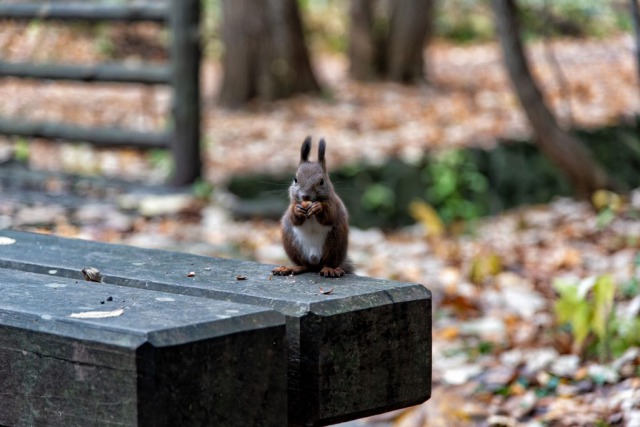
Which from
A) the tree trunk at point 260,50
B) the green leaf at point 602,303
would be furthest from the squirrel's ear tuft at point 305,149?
the tree trunk at point 260,50

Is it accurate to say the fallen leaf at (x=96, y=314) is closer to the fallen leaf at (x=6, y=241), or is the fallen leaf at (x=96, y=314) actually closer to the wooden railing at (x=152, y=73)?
the fallen leaf at (x=6, y=241)

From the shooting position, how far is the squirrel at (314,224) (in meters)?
2.97

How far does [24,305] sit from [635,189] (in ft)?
23.1

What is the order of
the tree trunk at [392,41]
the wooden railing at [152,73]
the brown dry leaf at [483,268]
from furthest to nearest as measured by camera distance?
the tree trunk at [392,41]
the wooden railing at [152,73]
the brown dry leaf at [483,268]

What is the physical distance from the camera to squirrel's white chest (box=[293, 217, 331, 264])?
2990 millimetres

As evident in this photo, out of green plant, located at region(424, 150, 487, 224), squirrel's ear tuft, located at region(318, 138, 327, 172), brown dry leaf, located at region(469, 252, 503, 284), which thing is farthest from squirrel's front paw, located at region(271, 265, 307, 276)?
green plant, located at region(424, 150, 487, 224)

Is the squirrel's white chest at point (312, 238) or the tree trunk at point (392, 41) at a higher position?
the tree trunk at point (392, 41)

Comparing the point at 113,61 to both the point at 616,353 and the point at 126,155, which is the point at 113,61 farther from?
the point at 616,353

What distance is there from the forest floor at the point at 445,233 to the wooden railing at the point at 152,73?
1.00ft

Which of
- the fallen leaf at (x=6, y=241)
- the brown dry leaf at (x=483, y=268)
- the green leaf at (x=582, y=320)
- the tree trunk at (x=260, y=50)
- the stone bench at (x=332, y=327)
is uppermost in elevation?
the tree trunk at (x=260, y=50)

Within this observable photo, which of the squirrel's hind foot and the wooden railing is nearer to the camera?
the squirrel's hind foot

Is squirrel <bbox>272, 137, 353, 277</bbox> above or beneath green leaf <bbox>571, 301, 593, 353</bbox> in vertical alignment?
above

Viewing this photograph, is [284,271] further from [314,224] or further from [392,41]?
[392,41]

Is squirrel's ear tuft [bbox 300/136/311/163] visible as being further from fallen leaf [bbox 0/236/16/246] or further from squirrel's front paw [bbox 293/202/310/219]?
fallen leaf [bbox 0/236/16/246]
